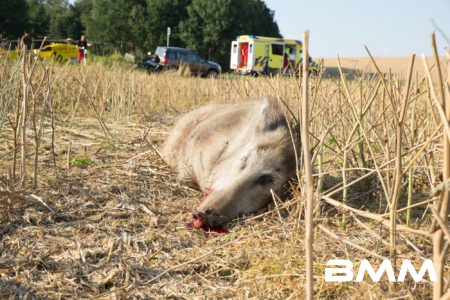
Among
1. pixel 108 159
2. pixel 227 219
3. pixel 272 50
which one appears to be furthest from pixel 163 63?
pixel 227 219

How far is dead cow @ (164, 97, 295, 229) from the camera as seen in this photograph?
141 inches

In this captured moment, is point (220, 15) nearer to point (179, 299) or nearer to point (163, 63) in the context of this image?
point (163, 63)

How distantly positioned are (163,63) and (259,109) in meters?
23.6

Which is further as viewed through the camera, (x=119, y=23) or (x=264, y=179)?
(x=119, y=23)

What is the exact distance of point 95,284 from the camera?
8.15ft

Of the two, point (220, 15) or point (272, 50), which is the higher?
point (220, 15)

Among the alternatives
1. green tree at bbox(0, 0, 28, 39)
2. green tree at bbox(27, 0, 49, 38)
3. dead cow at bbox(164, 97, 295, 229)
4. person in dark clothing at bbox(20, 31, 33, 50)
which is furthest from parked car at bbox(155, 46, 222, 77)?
dead cow at bbox(164, 97, 295, 229)

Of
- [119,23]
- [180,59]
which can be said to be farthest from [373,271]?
[119,23]

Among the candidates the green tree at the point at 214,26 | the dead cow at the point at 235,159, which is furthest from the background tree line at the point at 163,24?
the dead cow at the point at 235,159

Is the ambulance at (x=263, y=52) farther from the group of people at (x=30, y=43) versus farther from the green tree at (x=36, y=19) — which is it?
the green tree at (x=36, y=19)

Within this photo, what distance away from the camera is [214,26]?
41.1m

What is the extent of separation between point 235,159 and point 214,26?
127 ft

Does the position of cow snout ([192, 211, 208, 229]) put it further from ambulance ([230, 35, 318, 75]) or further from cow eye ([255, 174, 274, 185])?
ambulance ([230, 35, 318, 75])

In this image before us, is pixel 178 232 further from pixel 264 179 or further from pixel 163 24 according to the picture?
pixel 163 24
